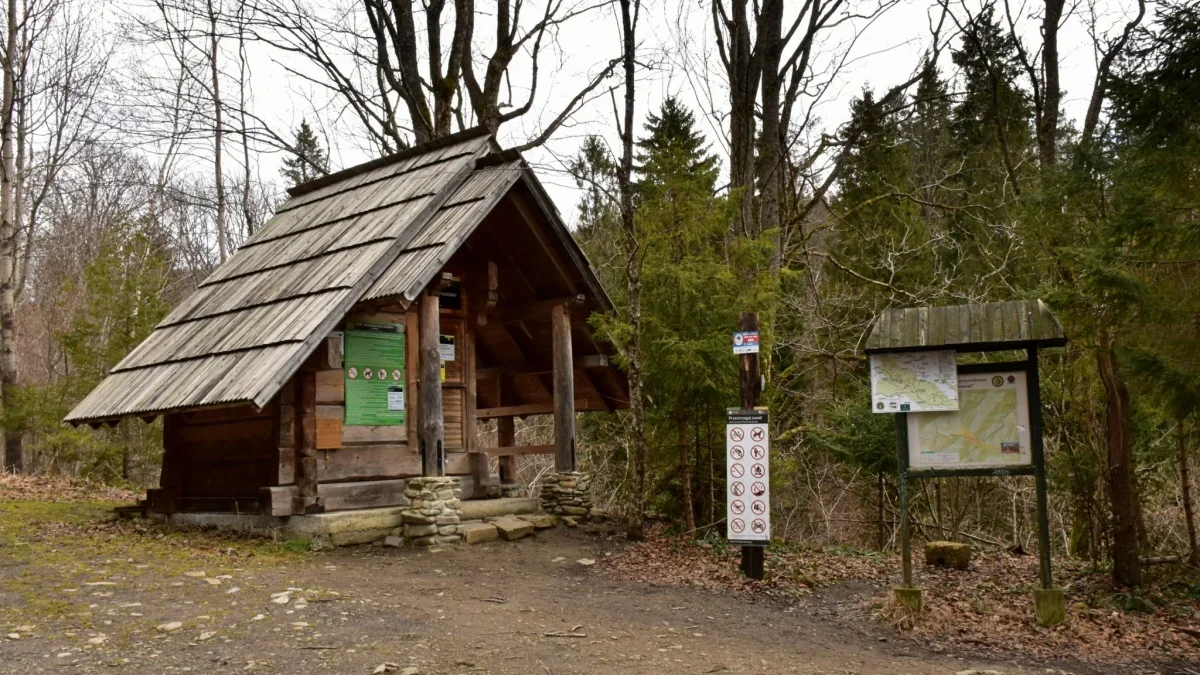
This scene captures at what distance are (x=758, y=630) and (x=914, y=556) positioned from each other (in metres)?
4.54

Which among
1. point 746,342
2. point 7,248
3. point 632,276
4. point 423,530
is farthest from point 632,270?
point 7,248

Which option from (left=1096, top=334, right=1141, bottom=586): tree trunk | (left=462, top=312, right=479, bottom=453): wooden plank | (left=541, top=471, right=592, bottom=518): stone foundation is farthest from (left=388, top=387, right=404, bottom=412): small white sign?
(left=1096, top=334, right=1141, bottom=586): tree trunk

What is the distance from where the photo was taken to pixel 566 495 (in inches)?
521

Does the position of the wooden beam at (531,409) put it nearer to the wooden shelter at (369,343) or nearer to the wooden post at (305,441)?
the wooden shelter at (369,343)

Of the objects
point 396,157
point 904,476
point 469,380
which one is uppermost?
point 396,157

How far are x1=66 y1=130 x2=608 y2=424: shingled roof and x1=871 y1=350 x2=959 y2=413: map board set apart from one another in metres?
5.35

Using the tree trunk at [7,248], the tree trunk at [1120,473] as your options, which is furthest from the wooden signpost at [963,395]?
the tree trunk at [7,248]

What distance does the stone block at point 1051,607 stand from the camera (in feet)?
24.3

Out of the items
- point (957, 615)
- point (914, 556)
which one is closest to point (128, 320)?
point (914, 556)

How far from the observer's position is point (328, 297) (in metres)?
11.2

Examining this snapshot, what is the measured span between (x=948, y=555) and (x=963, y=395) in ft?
8.68

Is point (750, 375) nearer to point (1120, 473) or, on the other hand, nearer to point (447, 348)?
point (1120, 473)

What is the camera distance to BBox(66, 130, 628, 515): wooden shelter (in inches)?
447

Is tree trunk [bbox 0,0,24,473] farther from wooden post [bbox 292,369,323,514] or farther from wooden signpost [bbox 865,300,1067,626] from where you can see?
wooden signpost [bbox 865,300,1067,626]
